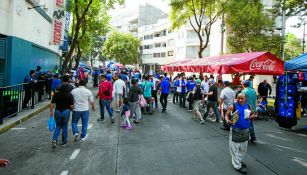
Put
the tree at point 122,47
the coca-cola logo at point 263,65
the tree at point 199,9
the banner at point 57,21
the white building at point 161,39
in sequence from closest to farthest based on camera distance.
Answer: the coca-cola logo at point 263,65, the banner at point 57,21, the tree at point 199,9, the white building at point 161,39, the tree at point 122,47

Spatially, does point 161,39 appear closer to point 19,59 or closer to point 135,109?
point 19,59

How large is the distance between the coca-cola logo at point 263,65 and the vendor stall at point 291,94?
130 cm

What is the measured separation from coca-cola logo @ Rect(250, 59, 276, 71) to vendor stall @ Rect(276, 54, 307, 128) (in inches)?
51.2

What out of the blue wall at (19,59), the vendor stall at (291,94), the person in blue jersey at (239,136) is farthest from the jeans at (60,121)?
the blue wall at (19,59)

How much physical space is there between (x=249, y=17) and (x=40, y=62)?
20625 mm

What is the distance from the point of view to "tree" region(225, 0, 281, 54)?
96.2ft

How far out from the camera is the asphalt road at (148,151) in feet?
19.9

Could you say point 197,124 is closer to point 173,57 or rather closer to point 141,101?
point 141,101

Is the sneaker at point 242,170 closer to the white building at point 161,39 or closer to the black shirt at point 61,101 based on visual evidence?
the black shirt at point 61,101

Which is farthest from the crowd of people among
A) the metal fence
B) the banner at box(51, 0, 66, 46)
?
the banner at box(51, 0, 66, 46)

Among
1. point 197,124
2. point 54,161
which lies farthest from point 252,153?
point 54,161

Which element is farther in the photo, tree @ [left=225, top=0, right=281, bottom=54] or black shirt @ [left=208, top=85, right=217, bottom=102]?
tree @ [left=225, top=0, right=281, bottom=54]

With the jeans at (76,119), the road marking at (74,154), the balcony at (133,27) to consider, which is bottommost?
the road marking at (74,154)

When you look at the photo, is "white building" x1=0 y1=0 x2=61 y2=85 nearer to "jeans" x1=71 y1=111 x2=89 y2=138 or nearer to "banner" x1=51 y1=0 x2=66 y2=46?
"banner" x1=51 y1=0 x2=66 y2=46
